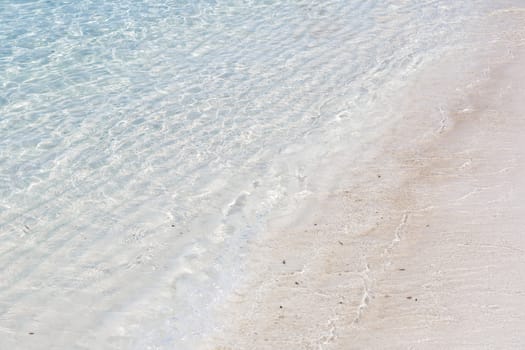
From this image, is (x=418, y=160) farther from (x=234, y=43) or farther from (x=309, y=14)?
(x=309, y=14)

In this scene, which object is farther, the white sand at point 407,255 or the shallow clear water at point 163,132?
the shallow clear water at point 163,132

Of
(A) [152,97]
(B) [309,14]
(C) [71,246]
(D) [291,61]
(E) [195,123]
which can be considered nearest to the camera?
(C) [71,246]

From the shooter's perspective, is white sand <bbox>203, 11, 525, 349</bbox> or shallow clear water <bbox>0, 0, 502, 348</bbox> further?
shallow clear water <bbox>0, 0, 502, 348</bbox>

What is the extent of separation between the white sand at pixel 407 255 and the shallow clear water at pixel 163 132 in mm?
372

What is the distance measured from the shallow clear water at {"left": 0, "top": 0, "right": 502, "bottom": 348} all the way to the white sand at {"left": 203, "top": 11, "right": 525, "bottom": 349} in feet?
1.22

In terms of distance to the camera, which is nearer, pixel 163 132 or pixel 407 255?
pixel 407 255

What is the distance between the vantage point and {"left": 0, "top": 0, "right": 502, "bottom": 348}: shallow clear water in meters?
5.69

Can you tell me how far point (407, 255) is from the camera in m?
5.87

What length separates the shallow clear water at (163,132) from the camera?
18.7 feet

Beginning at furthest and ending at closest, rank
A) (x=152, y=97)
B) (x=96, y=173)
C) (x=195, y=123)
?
(x=152, y=97), (x=195, y=123), (x=96, y=173)

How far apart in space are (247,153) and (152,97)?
73.3 inches

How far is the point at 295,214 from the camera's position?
Answer: 21.6 feet

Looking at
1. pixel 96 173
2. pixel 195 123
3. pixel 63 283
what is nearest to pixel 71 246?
pixel 63 283

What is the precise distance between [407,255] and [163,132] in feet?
10.8
